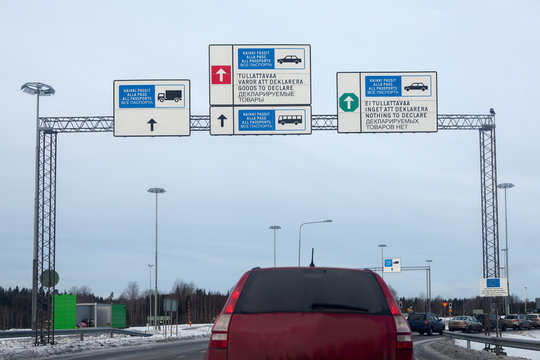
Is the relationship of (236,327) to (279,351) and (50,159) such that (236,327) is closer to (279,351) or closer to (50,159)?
(279,351)

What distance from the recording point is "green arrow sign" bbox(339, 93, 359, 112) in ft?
87.8

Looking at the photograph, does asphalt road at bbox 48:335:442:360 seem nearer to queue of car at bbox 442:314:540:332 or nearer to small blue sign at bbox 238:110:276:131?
small blue sign at bbox 238:110:276:131

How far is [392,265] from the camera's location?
262 ft

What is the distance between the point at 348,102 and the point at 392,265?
55371mm

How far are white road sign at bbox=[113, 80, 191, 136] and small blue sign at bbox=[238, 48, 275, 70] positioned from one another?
236cm

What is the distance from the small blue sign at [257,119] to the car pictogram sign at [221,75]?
4.22 feet

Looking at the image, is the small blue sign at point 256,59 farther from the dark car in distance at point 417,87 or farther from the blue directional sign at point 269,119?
the dark car in distance at point 417,87

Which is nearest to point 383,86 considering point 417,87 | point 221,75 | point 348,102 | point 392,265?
point 417,87

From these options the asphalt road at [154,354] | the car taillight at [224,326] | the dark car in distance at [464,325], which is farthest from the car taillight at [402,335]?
the dark car in distance at [464,325]

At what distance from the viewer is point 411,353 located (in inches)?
223

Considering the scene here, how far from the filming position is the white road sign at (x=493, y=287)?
27.7m

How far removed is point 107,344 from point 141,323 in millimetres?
83834

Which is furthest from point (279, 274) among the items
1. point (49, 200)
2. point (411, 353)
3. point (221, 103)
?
point (49, 200)

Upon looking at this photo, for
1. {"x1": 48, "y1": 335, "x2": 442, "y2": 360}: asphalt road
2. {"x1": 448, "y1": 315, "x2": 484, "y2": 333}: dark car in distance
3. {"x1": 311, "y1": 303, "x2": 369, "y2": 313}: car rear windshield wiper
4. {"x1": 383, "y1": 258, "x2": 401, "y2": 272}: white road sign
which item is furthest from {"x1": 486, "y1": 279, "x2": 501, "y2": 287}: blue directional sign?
{"x1": 383, "y1": 258, "x2": 401, "y2": 272}: white road sign
